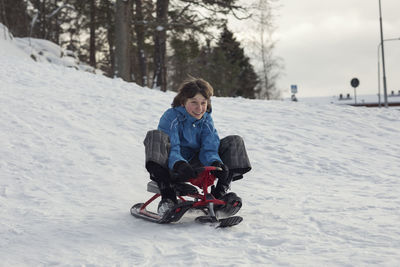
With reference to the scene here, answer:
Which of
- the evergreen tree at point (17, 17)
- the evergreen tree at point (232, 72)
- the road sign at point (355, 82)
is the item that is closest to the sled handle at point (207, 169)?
the road sign at point (355, 82)

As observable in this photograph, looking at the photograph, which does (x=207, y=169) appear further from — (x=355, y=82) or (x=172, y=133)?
(x=355, y=82)

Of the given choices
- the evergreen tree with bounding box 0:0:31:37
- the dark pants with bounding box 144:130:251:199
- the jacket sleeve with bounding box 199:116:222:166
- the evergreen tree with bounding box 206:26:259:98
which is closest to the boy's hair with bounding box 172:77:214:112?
the jacket sleeve with bounding box 199:116:222:166

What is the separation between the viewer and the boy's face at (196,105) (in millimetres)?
3832

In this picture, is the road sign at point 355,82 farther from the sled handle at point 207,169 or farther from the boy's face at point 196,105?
the sled handle at point 207,169

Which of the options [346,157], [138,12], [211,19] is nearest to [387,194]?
[346,157]

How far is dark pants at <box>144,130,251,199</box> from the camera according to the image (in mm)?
3555

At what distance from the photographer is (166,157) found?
360 cm

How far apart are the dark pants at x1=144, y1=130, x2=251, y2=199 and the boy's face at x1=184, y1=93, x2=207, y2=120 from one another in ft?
0.97

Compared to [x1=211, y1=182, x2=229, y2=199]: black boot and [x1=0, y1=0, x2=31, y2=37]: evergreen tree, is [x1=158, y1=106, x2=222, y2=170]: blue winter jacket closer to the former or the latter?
[x1=211, y1=182, x2=229, y2=199]: black boot

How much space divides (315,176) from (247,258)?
129 inches

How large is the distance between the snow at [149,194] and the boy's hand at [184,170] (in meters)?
0.41

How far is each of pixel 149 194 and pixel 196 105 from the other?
146cm

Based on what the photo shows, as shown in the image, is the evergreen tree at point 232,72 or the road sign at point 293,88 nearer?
the road sign at point 293,88

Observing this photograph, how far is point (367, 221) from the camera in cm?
370
